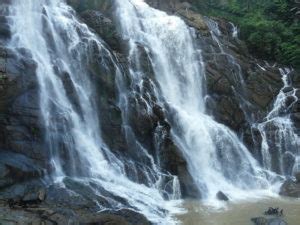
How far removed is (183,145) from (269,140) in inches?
221

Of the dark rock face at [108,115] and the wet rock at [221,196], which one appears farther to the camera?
the wet rock at [221,196]

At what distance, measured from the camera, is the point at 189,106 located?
89.1 feet

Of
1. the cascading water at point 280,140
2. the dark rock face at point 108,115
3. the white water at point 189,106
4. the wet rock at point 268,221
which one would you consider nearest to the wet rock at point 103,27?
the dark rock face at point 108,115

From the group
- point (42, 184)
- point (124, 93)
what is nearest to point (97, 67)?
point (124, 93)

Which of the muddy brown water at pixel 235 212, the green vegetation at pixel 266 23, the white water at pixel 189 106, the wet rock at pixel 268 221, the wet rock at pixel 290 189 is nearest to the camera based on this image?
the wet rock at pixel 268 221

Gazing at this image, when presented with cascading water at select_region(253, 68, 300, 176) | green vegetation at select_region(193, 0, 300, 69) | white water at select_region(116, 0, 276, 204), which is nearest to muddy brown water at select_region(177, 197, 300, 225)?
white water at select_region(116, 0, 276, 204)

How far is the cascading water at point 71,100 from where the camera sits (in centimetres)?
1841

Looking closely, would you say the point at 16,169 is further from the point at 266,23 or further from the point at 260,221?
the point at 266,23

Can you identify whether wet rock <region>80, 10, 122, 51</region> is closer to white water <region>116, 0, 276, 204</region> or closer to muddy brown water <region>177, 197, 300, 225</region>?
white water <region>116, 0, 276, 204</region>

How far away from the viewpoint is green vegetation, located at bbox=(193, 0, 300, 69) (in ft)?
105

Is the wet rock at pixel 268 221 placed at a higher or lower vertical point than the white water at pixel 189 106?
lower

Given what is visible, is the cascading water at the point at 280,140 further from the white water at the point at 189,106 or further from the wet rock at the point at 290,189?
the wet rock at the point at 290,189

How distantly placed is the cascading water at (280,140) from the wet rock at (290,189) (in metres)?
1.76

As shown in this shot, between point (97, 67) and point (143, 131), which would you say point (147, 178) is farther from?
point (97, 67)
